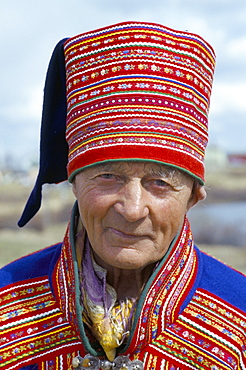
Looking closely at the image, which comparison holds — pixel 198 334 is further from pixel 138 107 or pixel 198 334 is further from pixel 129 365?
pixel 138 107

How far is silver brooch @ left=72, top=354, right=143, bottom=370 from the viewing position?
190cm

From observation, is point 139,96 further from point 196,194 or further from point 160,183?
point 196,194

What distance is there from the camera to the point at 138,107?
1799 mm

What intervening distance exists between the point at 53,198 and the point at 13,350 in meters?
19.4

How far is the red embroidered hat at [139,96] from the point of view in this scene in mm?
→ 1792

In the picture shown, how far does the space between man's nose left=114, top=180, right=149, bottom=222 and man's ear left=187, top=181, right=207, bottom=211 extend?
0.88 feet

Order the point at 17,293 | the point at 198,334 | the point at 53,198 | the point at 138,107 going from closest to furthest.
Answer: the point at 138,107
the point at 198,334
the point at 17,293
the point at 53,198

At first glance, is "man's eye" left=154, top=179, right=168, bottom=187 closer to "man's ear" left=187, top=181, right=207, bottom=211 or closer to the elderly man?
the elderly man

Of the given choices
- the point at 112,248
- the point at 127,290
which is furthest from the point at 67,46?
the point at 127,290

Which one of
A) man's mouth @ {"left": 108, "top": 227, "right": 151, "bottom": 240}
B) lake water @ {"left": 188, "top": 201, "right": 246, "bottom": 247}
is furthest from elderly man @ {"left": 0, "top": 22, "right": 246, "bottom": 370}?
lake water @ {"left": 188, "top": 201, "right": 246, "bottom": 247}

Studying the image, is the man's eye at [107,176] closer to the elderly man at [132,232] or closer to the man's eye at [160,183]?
the elderly man at [132,232]

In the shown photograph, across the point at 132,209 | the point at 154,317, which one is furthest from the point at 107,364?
the point at 132,209

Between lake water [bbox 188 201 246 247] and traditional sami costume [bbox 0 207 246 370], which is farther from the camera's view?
lake water [bbox 188 201 246 247]

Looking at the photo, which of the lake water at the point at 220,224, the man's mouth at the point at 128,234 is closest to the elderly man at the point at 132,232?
the man's mouth at the point at 128,234
